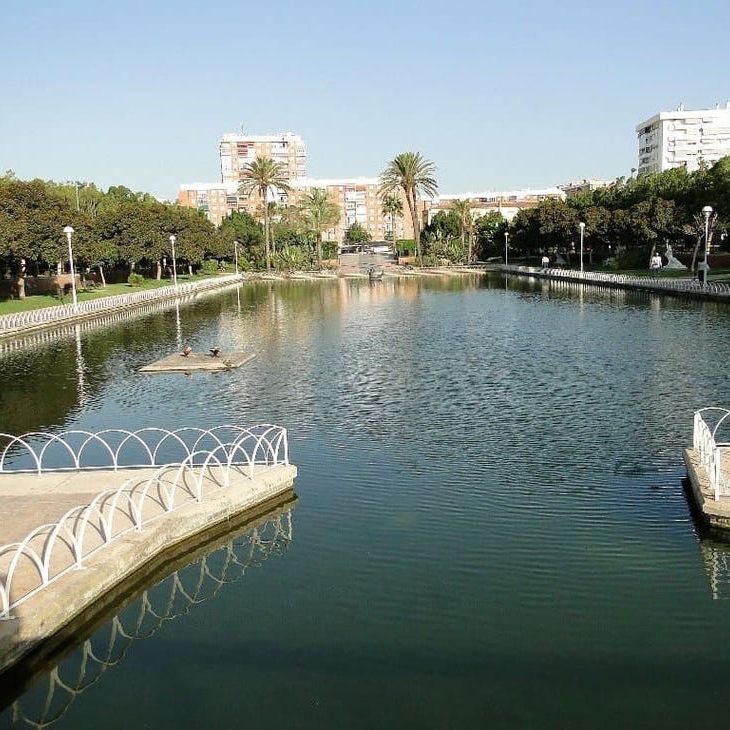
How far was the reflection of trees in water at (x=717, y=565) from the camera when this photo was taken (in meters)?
10.6

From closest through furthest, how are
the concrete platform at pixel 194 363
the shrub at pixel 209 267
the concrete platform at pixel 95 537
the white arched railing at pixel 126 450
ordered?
the concrete platform at pixel 95 537 < the white arched railing at pixel 126 450 < the concrete platform at pixel 194 363 < the shrub at pixel 209 267

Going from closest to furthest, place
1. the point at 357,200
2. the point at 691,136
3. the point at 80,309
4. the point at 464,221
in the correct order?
the point at 80,309 → the point at 464,221 → the point at 691,136 → the point at 357,200

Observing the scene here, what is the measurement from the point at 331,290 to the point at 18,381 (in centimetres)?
4789

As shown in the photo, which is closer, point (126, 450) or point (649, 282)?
point (126, 450)

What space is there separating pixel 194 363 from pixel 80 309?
70.7 ft

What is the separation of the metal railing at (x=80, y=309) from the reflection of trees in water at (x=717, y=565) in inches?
1326

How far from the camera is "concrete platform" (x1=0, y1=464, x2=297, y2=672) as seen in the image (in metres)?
9.19

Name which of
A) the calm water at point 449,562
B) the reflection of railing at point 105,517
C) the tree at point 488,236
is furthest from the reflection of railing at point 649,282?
the reflection of railing at point 105,517

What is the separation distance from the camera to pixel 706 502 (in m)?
12.1

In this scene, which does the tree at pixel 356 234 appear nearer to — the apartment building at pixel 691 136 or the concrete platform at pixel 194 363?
the apartment building at pixel 691 136

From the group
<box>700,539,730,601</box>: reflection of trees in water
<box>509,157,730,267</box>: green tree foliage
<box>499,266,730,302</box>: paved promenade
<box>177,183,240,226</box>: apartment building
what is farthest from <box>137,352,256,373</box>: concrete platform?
<box>177,183,240,226</box>: apartment building

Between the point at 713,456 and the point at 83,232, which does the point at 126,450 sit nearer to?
the point at 713,456

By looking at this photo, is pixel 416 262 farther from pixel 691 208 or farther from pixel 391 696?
pixel 391 696

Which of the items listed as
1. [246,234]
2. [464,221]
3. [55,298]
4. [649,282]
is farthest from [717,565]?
[464,221]
